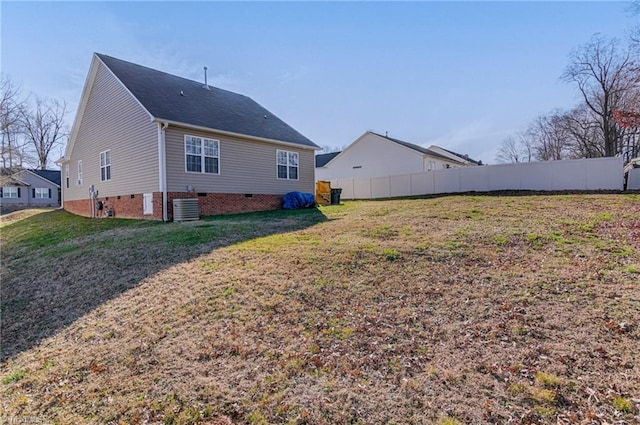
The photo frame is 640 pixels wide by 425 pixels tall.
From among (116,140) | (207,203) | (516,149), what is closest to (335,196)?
(207,203)

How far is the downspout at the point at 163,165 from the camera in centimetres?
1217

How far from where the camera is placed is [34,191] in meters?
38.9

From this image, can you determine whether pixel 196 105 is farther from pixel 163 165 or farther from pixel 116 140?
pixel 163 165

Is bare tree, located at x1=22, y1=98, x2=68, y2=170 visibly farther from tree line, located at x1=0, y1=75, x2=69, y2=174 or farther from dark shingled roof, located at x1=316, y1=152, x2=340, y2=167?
dark shingled roof, located at x1=316, y1=152, x2=340, y2=167

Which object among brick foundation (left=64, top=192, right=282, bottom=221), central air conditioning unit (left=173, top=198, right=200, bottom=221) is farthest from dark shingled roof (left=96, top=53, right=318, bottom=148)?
central air conditioning unit (left=173, top=198, right=200, bottom=221)

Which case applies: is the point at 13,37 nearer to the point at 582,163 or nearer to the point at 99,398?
the point at 99,398

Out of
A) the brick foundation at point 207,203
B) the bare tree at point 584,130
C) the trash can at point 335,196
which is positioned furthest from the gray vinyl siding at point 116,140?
the bare tree at point 584,130

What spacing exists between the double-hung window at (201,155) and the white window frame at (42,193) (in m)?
37.7

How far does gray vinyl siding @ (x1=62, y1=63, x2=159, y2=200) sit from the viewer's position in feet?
42.4

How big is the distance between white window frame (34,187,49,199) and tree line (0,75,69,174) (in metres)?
4.93

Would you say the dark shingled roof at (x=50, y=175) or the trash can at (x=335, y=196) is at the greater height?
the dark shingled roof at (x=50, y=175)

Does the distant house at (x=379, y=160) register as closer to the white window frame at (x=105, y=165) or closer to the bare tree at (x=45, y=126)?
the white window frame at (x=105, y=165)

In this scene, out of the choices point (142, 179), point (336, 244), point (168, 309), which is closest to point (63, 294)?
point (168, 309)

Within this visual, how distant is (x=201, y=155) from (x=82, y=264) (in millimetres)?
6594
